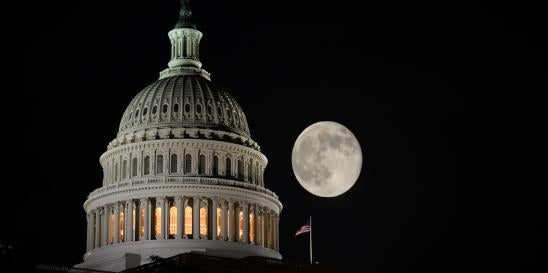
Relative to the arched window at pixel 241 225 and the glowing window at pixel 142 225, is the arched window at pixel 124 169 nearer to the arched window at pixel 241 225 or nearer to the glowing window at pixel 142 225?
the glowing window at pixel 142 225

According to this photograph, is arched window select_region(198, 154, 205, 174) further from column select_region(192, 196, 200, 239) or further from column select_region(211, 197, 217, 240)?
column select_region(211, 197, 217, 240)

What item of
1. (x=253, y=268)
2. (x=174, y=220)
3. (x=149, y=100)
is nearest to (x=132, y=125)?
(x=149, y=100)

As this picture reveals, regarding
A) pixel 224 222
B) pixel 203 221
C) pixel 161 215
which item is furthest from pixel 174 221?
pixel 224 222

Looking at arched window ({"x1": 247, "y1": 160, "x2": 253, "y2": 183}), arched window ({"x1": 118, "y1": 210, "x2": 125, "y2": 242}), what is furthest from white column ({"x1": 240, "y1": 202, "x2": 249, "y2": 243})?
arched window ({"x1": 118, "y1": 210, "x2": 125, "y2": 242})

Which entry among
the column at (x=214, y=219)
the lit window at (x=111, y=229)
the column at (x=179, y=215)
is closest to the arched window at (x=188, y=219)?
the column at (x=179, y=215)

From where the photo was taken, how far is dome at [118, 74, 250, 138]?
166500 mm

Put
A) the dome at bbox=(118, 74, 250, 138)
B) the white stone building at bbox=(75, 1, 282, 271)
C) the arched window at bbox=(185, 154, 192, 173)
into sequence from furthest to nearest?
1. the dome at bbox=(118, 74, 250, 138)
2. the arched window at bbox=(185, 154, 192, 173)
3. the white stone building at bbox=(75, 1, 282, 271)

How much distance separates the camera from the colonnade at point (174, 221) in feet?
520

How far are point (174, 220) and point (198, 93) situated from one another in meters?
16.0

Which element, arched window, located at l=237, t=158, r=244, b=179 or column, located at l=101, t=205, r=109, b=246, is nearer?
column, located at l=101, t=205, r=109, b=246

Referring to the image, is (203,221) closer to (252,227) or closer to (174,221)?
(174,221)

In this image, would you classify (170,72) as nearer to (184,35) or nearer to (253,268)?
(184,35)

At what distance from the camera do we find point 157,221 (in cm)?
15975

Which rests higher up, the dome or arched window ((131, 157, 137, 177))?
the dome
